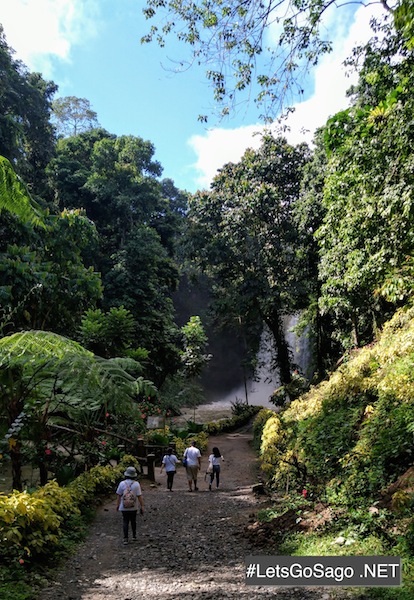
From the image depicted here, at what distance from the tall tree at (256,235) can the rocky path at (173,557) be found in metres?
12.4

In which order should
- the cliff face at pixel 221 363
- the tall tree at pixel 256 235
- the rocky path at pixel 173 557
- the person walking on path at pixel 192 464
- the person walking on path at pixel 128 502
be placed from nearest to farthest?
the rocky path at pixel 173 557
the person walking on path at pixel 128 502
the person walking on path at pixel 192 464
the tall tree at pixel 256 235
the cliff face at pixel 221 363

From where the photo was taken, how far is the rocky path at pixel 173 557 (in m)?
4.61

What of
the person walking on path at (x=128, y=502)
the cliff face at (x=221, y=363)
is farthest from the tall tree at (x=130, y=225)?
the cliff face at (x=221, y=363)

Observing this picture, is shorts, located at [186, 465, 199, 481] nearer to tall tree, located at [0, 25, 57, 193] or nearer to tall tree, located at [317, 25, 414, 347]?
tall tree, located at [317, 25, 414, 347]

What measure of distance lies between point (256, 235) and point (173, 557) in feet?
58.3

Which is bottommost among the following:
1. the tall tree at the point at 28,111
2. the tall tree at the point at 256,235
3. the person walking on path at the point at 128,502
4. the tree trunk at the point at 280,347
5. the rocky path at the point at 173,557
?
the rocky path at the point at 173,557

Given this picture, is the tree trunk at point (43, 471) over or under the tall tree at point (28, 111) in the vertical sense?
under

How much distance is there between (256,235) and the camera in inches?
867

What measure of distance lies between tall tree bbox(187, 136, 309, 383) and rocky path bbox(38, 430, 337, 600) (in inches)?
489

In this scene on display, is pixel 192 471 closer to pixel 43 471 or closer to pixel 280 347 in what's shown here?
pixel 43 471

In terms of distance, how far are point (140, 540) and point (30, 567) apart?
2118 millimetres

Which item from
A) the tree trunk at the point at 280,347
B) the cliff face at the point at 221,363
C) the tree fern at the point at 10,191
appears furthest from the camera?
the cliff face at the point at 221,363

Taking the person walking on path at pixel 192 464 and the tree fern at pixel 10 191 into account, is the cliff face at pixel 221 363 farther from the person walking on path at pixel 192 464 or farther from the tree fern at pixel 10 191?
the tree fern at pixel 10 191

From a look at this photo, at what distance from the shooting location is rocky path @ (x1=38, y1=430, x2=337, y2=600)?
4606 mm
